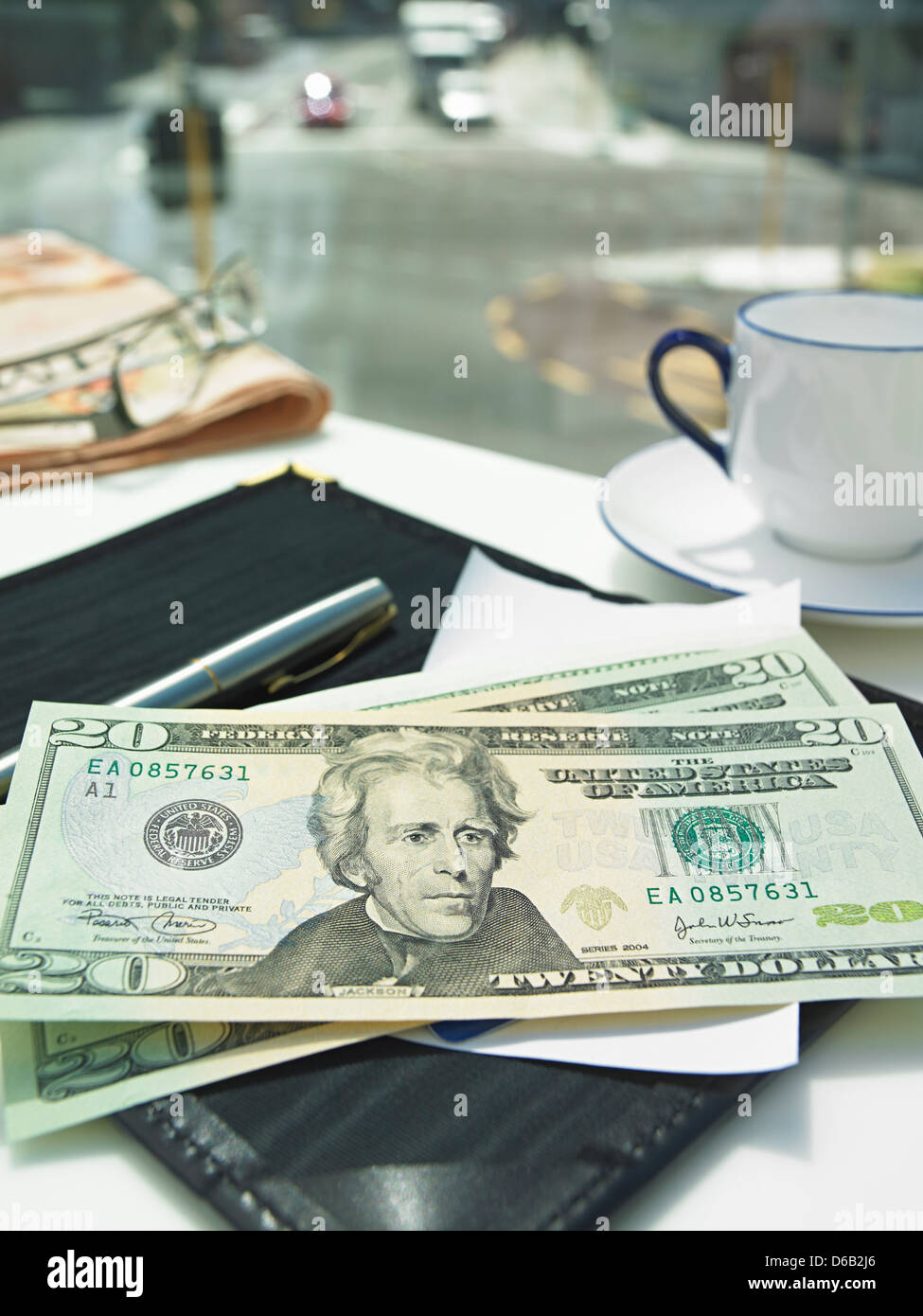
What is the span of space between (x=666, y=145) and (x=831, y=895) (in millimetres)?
5519

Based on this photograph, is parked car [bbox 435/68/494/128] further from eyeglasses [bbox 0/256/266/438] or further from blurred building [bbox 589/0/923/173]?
eyeglasses [bbox 0/256/266/438]

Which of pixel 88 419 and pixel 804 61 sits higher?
pixel 804 61

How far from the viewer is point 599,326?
3.86 metres

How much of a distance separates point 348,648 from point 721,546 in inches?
9.0

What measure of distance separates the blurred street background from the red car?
0.06 feet

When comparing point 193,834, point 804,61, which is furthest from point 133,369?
point 804,61

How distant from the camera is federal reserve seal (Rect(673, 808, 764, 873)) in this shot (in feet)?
1.20

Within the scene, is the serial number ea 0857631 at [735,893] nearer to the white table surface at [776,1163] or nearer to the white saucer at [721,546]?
the white table surface at [776,1163]

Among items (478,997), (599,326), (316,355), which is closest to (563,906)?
(478,997)

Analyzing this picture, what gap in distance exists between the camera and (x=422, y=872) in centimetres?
36

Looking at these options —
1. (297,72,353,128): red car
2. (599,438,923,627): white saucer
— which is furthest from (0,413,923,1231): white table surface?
(297,72,353,128): red car
